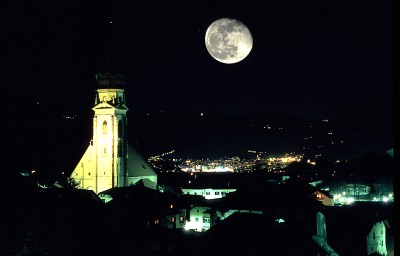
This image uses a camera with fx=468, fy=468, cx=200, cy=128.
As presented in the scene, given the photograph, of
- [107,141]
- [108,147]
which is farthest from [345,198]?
[107,141]

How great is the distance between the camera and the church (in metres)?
53.4

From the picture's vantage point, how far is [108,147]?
54.1 meters

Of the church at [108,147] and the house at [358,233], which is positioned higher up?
the church at [108,147]

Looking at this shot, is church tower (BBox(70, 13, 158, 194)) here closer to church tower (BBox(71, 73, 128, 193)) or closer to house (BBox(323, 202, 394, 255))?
church tower (BBox(71, 73, 128, 193))

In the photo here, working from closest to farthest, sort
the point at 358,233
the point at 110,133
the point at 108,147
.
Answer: the point at 358,233 < the point at 110,133 < the point at 108,147

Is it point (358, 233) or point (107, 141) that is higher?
point (107, 141)

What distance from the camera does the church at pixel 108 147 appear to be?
5341 cm

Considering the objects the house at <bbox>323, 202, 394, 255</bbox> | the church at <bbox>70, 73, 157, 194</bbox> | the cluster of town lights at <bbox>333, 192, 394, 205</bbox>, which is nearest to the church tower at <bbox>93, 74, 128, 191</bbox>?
the church at <bbox>70, 73, 157, 194</bbox>

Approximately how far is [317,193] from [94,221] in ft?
86.5

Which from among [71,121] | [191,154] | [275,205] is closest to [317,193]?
[275,205]

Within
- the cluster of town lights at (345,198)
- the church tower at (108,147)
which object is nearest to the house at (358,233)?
the cluster of town lights at (345,198)

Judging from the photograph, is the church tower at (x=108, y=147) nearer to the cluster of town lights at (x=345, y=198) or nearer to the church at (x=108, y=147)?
the church at (x=108, y=147)

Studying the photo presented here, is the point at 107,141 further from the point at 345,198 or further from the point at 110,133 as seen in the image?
the point at 345,198

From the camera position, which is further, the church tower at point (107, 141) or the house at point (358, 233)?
the church tower at point (107, 141)
